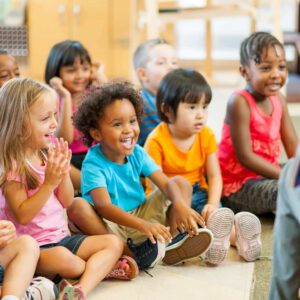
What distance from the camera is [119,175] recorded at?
6.66 ft

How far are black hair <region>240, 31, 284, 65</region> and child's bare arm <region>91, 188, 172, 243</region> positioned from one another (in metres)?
0.79

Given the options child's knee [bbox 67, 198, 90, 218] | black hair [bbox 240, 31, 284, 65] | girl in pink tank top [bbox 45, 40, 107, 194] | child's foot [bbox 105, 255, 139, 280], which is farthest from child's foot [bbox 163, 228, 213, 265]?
black hair [bbox 240, 31, 284, 65]

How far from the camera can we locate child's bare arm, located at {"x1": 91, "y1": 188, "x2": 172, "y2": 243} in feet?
5.97

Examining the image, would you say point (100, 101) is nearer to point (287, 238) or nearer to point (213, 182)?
point (213, 182)

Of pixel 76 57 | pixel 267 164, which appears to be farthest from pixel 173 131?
pixel 76 57

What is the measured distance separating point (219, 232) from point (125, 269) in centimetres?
29

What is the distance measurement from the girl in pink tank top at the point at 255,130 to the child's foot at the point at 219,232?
1.27 feet

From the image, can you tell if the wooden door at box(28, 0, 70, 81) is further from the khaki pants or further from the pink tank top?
the khaki pants

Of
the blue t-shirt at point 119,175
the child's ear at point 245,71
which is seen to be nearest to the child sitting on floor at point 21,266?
the blue t-shirt at point 119,175

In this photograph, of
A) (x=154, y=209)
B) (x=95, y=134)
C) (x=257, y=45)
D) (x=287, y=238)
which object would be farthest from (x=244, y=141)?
(x=287, y=238)

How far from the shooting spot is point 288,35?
4.80 m

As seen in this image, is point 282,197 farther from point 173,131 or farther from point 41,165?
point 173,131

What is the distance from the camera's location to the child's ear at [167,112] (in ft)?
7.36

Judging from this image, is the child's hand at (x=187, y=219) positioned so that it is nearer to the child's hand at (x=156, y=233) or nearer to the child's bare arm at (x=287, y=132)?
the child's hand at (x=156, y=233)
